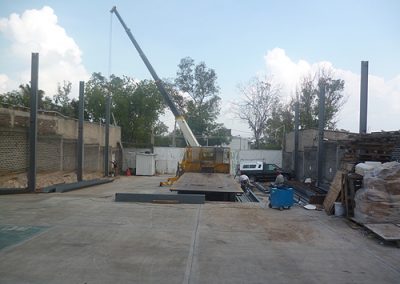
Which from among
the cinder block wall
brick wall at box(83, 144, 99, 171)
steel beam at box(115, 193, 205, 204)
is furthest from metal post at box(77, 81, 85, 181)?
steel beam at box(115, 193, 205, 204)

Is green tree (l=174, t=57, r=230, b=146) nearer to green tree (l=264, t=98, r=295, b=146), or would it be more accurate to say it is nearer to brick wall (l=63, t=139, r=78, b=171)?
green tree (l=264, t=98, r=295, b=146)

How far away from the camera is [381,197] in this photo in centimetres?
1045

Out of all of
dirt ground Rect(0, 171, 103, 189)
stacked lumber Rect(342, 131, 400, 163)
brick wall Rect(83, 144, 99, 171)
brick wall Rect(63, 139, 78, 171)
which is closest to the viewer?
stacked lumber Rect(342, 131, 400, 163)

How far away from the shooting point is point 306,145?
31.0 metres

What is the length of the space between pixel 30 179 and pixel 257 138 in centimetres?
3895

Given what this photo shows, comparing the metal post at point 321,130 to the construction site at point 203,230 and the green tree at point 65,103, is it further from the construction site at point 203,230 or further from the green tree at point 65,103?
the green tree at point 65,103

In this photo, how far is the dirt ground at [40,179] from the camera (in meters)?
18.9

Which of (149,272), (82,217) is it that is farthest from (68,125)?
(149,272)

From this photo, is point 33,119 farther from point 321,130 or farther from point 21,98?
point 21,98

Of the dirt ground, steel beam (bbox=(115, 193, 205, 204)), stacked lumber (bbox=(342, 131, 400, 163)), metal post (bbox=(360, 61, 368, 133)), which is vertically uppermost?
metal post (bbox=(360, 61, 368, 133))

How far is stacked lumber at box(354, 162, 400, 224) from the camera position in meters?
10.3

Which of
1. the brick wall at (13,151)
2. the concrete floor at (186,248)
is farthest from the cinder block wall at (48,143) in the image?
the concrete floor at (186,248)

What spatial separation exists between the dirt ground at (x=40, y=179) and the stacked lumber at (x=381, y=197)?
15.0 meters

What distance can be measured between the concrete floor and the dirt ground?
275 inches
